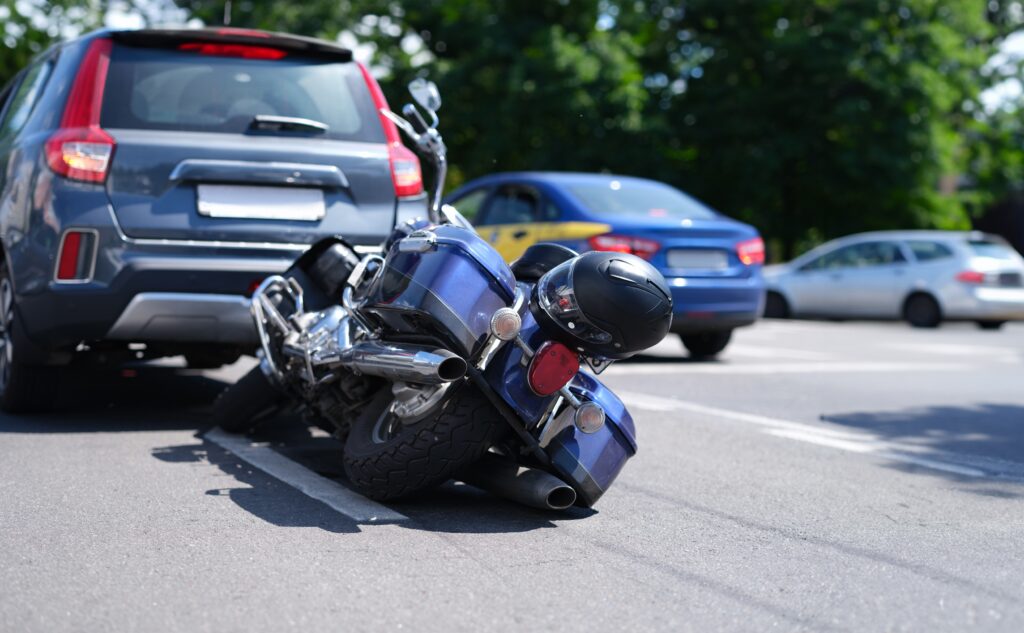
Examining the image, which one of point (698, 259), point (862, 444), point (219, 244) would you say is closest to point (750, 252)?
point (698, 259)

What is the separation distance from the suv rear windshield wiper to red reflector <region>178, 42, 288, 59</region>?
1.28 ft

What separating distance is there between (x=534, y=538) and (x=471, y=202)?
8.08 metres

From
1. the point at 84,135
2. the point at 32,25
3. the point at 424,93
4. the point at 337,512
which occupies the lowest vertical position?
the point at 32,25

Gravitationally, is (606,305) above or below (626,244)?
above

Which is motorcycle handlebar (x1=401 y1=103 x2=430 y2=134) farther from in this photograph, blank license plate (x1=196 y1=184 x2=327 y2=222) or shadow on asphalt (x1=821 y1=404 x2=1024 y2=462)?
shadow on asphalt (x1=821 y1=404 x2=1024 y2=462)

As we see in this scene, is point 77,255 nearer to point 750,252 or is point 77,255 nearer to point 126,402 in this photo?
point 126,402

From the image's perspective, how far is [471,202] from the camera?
40.3 feet

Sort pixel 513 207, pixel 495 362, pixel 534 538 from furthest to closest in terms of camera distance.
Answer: pixel 513 207 < pixel 495 362 < pixel 534 538

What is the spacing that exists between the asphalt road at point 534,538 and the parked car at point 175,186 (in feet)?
1.89

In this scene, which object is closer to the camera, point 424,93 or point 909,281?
point 424,93

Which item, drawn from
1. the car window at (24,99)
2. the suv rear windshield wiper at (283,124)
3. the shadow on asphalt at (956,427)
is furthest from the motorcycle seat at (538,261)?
the car window at (24,99)

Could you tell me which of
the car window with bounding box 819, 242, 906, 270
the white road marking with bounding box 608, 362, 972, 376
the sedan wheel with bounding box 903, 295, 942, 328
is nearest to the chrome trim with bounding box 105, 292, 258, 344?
the white road marking with bounding box 608, 362, 972, 376

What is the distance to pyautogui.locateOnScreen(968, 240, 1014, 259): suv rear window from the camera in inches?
766

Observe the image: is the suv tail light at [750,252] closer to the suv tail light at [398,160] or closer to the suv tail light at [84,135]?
the suv tail light at [398,160]
